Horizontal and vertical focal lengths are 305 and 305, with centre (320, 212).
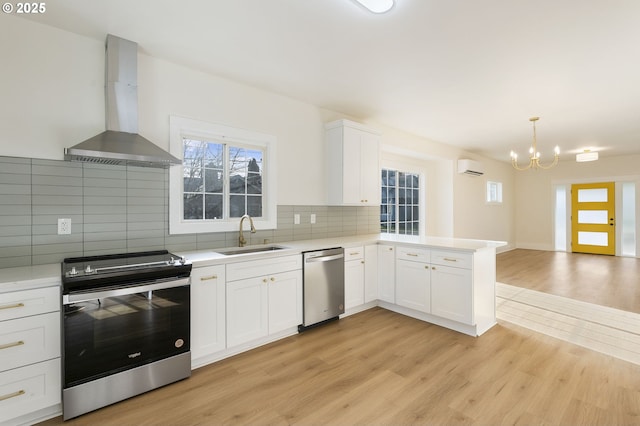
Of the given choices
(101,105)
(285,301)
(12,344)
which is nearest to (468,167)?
(285,301)

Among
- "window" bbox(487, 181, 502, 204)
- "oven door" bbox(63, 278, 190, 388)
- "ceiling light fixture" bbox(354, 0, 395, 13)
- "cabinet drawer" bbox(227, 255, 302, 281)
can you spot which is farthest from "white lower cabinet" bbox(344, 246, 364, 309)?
"window" bbox(487, 181, 502, 204)

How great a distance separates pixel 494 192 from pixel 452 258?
254 inches

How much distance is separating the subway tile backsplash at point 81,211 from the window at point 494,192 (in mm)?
7510

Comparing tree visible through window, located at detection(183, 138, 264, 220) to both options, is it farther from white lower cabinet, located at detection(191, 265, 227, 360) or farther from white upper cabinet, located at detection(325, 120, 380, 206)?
white upper cabinet, located at detection(325, 120, 380, 206)

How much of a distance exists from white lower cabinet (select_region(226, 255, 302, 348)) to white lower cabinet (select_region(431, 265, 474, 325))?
4.82ft

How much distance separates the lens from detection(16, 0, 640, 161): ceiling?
2084 mm

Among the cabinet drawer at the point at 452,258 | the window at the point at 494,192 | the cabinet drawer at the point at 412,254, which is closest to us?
the cabinet drawer at the point at 452,258

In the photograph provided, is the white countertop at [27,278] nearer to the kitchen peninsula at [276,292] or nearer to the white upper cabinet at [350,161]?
the kitchen peninsula at [276,292]

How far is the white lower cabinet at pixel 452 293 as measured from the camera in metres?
3.04

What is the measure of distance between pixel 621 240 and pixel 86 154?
11.0 meters

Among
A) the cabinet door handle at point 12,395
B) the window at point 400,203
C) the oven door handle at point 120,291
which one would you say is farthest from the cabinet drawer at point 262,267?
the window at point 400,203

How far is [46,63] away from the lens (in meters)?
2.26

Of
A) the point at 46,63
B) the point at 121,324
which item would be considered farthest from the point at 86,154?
the point at 121,324

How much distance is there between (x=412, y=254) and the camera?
11.5 ft
